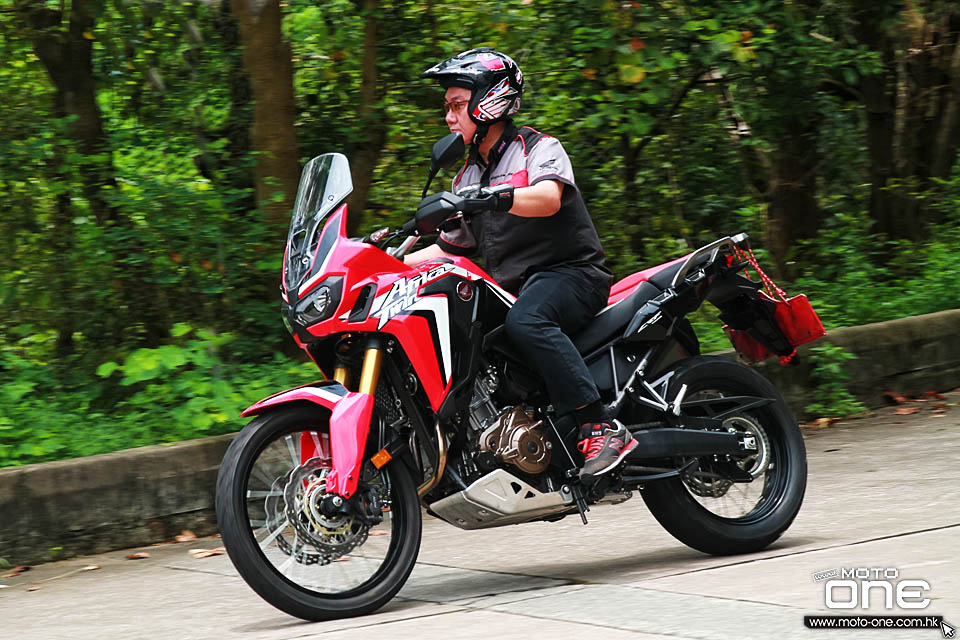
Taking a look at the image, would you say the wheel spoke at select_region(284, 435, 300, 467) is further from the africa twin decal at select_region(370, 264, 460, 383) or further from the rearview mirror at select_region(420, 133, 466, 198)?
the rearview mirror at select_region(420, 133, 466, 198)

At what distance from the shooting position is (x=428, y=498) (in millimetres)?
5277

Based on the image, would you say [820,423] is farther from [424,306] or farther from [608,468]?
[424,306]

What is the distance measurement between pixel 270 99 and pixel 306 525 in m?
4.49

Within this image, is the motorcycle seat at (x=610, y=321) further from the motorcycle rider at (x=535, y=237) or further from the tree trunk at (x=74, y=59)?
the tree trunk at (x=74, y=59)

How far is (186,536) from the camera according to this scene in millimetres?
6961

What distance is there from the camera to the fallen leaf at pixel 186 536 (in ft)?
22.7

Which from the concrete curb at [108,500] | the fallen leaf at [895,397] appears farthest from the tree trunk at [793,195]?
the concrete curb at [108,500]

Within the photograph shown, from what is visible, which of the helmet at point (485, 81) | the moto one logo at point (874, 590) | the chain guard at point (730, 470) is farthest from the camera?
the chain guard at point (730, 470)

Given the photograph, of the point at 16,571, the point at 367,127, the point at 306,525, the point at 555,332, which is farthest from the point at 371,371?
the point at 367,127

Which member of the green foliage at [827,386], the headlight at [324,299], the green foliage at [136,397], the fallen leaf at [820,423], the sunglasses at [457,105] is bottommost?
the fallen leaf at [820,423]

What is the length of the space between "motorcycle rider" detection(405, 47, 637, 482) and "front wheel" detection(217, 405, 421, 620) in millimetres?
752

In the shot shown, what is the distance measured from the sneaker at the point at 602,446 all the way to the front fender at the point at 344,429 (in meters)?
0.94

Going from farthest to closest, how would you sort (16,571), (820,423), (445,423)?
(820,423), (16,571), (445,423)

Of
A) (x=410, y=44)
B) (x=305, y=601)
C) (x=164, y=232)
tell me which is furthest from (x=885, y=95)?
(x=305, y=601)
